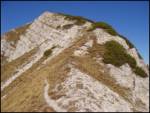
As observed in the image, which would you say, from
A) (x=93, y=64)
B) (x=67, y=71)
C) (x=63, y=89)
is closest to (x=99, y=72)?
(x=93, y=64)

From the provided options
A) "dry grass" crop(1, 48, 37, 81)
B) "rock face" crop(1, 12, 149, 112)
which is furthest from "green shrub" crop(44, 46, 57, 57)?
"dry grass" crop(1, 48, 37, 81)

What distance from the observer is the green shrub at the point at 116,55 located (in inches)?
2068

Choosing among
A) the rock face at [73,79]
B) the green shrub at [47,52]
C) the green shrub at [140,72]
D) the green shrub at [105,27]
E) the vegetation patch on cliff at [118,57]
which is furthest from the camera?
the green shrub at [47,52]

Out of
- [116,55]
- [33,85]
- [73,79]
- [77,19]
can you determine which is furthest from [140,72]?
[77,19]

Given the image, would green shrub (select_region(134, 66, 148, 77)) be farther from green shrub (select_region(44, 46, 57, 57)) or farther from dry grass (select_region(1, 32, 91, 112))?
green shrub (select_region(44, 46, 57, 57))

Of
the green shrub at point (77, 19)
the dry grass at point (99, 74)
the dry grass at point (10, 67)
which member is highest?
the dry grass at point (99, 74)

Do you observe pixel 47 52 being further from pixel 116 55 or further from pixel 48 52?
pixel 116 55

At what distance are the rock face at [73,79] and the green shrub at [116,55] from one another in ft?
2.94

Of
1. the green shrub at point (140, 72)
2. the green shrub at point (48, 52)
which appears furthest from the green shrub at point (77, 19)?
the green shrub at point (140, 72)

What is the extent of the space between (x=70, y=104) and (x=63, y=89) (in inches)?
159

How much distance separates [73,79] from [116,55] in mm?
13745

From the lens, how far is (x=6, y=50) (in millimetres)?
83938

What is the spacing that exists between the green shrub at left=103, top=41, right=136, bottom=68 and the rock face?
2.94 ft

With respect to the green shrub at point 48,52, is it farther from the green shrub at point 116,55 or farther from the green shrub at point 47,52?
the green shrub at point 116,55
